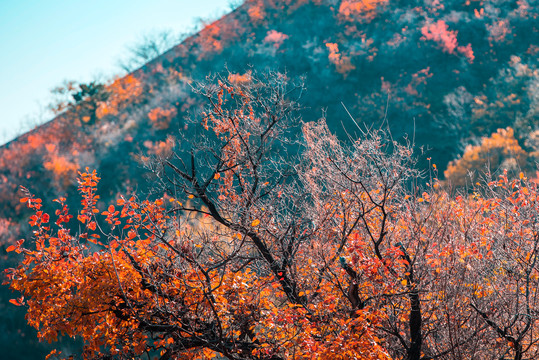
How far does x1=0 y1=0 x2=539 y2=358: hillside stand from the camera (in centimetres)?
4084

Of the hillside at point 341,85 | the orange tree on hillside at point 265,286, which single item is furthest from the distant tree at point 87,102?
the orange tree on hillside at point 265,286

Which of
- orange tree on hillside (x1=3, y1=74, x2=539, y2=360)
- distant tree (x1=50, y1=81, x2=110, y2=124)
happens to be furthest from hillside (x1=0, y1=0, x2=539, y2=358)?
orange tree on hillside (x1=3, y1=74, x2=539, y2=360)

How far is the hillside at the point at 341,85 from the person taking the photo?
40.8 meters

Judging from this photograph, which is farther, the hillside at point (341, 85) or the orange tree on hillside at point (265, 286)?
the hillside at point (341, 85)

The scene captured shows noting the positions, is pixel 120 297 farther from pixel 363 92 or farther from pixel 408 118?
pixel 363 92

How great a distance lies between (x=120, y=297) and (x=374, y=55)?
45.7 metres

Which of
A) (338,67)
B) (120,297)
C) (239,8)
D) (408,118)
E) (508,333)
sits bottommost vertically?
(120,297)

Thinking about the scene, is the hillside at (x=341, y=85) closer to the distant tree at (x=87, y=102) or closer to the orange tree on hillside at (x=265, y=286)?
Answer: the distant tree at (x=87, y=102)

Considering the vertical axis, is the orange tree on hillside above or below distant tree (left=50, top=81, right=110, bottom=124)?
below

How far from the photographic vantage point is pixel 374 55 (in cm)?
4791

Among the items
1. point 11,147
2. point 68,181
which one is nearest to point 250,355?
point 68,181

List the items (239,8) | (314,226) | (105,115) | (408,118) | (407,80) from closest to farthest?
(314,226), (408,118), (407,80), (105,115), (239,8)

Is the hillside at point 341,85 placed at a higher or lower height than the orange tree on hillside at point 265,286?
higher

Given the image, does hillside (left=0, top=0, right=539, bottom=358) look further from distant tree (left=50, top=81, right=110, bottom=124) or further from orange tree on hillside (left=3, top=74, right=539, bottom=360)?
orange tree on hillside (left=3, top=74, right=539, bottom=360)
